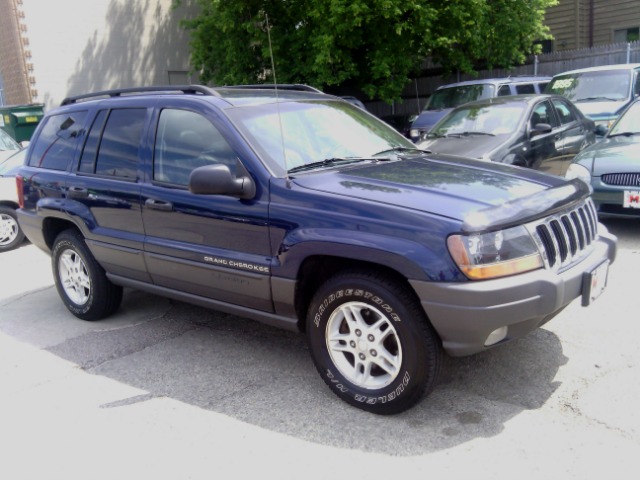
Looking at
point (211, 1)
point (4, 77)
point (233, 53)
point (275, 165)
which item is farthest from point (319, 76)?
point (275, 165)

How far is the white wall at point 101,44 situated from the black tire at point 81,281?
48.6 ft

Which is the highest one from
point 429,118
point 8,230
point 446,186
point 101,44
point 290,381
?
point 101,44

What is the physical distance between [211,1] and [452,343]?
1557cm

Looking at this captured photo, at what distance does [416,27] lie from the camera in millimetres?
15133

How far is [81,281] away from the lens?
526 cm

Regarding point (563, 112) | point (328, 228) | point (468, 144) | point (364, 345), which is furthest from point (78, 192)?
point (563, 112)

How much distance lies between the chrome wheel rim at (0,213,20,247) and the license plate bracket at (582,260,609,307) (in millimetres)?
7725

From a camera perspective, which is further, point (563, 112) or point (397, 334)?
point (563, 112)

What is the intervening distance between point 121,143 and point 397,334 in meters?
2.61

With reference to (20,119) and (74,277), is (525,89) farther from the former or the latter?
(20,119)

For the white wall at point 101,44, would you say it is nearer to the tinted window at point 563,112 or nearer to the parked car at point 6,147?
the parked car at point 6,147

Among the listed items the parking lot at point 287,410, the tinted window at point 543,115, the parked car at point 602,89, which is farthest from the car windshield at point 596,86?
the parking lot at point 287,410

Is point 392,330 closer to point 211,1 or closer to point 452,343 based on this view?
point 452,343

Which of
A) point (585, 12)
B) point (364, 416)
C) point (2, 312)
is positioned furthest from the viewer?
point (585, 12)
